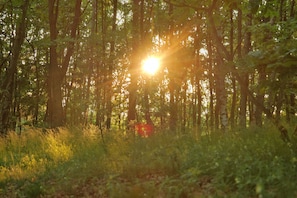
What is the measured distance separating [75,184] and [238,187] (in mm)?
3480

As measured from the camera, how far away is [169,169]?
21.2ft

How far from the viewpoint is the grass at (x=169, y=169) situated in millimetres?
5137

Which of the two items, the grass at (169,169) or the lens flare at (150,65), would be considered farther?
the lens flare at (150,65)

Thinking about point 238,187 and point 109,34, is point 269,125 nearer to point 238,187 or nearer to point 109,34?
point 238,187

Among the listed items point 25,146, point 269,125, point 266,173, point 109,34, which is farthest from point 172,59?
point 266,173

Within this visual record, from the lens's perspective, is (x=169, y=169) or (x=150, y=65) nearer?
(x=169, y=169)

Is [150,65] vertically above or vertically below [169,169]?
above

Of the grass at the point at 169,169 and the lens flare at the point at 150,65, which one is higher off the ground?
the lens flare at the point at 150,65

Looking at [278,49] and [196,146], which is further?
[196,146]

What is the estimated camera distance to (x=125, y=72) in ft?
57.2

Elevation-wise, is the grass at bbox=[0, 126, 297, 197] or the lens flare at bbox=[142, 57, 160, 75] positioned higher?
the lens flare at bbox=[142, 57, 160, 75]

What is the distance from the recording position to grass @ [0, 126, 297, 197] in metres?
5.14

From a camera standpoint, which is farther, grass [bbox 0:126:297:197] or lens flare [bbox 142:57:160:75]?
lens flare [bbox 142:57:160:75]

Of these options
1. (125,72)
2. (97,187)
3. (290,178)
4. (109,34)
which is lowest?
(97,187)
